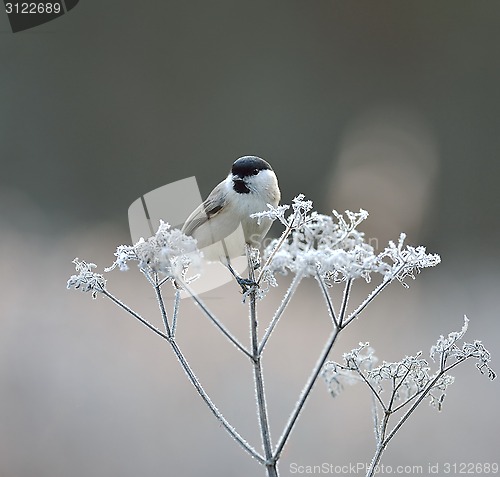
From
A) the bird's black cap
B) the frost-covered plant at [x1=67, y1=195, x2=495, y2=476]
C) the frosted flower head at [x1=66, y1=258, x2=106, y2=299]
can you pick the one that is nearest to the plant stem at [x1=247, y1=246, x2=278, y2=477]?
the frost-covered plant at [x1=67, y1=195, x2=495, y2=476]

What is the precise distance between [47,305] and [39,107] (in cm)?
96

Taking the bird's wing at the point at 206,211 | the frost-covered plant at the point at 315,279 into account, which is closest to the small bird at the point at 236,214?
the bird's wing at the point at 206,211

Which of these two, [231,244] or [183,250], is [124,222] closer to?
[231,244]

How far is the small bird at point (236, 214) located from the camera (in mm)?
717

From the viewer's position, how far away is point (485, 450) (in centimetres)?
148

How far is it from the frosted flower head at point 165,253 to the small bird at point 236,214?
0.91 ft

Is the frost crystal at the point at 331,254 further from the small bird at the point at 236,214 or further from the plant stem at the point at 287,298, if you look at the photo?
the small bird at the point at 236,214

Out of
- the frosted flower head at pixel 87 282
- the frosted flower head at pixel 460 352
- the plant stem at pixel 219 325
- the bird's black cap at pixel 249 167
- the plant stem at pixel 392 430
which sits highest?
the bird's black cap at pixel 249 167

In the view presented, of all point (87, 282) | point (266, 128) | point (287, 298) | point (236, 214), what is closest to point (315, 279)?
point (287, 298)

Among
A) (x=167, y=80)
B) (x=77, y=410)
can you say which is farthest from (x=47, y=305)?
(x=167, y=80)

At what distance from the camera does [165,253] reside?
1.29 ft

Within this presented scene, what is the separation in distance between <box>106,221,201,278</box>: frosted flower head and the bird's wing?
35 cm

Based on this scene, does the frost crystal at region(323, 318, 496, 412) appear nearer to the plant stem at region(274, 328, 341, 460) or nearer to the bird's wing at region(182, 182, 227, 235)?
the plant stem at region(274, 328, 341, 460)

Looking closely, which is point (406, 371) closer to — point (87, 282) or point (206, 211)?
point (87, 282)
